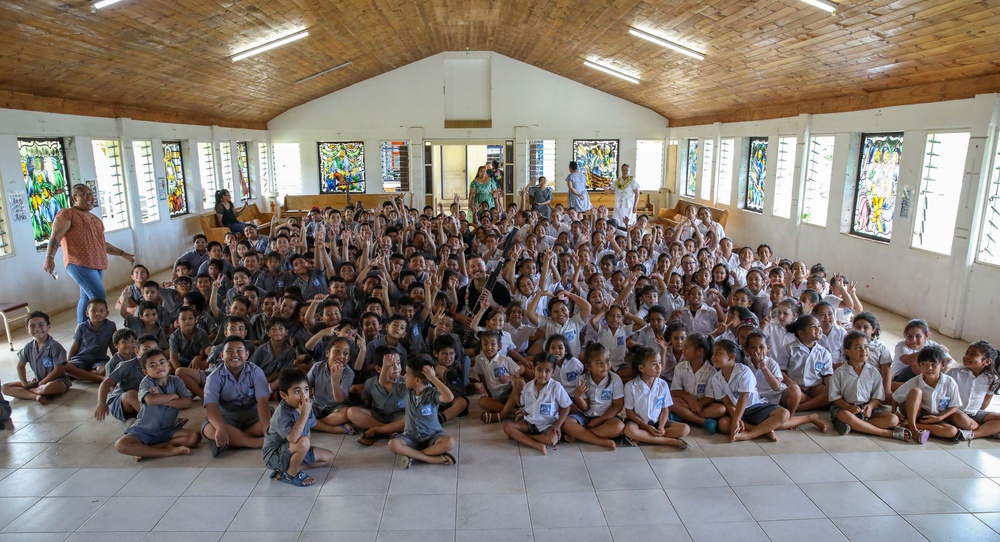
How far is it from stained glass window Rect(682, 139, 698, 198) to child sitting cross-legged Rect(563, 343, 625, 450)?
1126 cm

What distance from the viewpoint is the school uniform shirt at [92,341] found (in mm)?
5703

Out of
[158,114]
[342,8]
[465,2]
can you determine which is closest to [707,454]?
[342,8]

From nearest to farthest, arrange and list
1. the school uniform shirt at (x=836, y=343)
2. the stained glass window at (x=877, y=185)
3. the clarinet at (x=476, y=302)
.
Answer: the school uniform shirt at (x=836, y=343)
the clarinet at (x=476, y=302)
the stained glass window at (x=877, y=185)

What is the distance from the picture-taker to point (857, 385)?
4664mm

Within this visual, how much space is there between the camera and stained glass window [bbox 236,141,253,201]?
47.7 feet

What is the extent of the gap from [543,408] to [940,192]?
6050 millimetres

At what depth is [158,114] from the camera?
35.1 feet

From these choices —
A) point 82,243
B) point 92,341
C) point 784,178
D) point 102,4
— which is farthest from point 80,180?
point 784,178

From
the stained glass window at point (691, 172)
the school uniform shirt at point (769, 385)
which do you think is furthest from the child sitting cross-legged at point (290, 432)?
the stained glass window at point (691, 172)

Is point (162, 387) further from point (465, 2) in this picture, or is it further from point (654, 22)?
point (465, 2)

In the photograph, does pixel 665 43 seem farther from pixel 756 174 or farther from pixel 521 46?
pixel 521 46

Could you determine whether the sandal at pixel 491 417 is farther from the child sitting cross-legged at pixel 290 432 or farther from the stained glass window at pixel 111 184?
the stained glass window at pixel 111 184

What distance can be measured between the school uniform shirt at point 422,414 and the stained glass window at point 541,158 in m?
12.4

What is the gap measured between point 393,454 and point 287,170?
45.2ft
